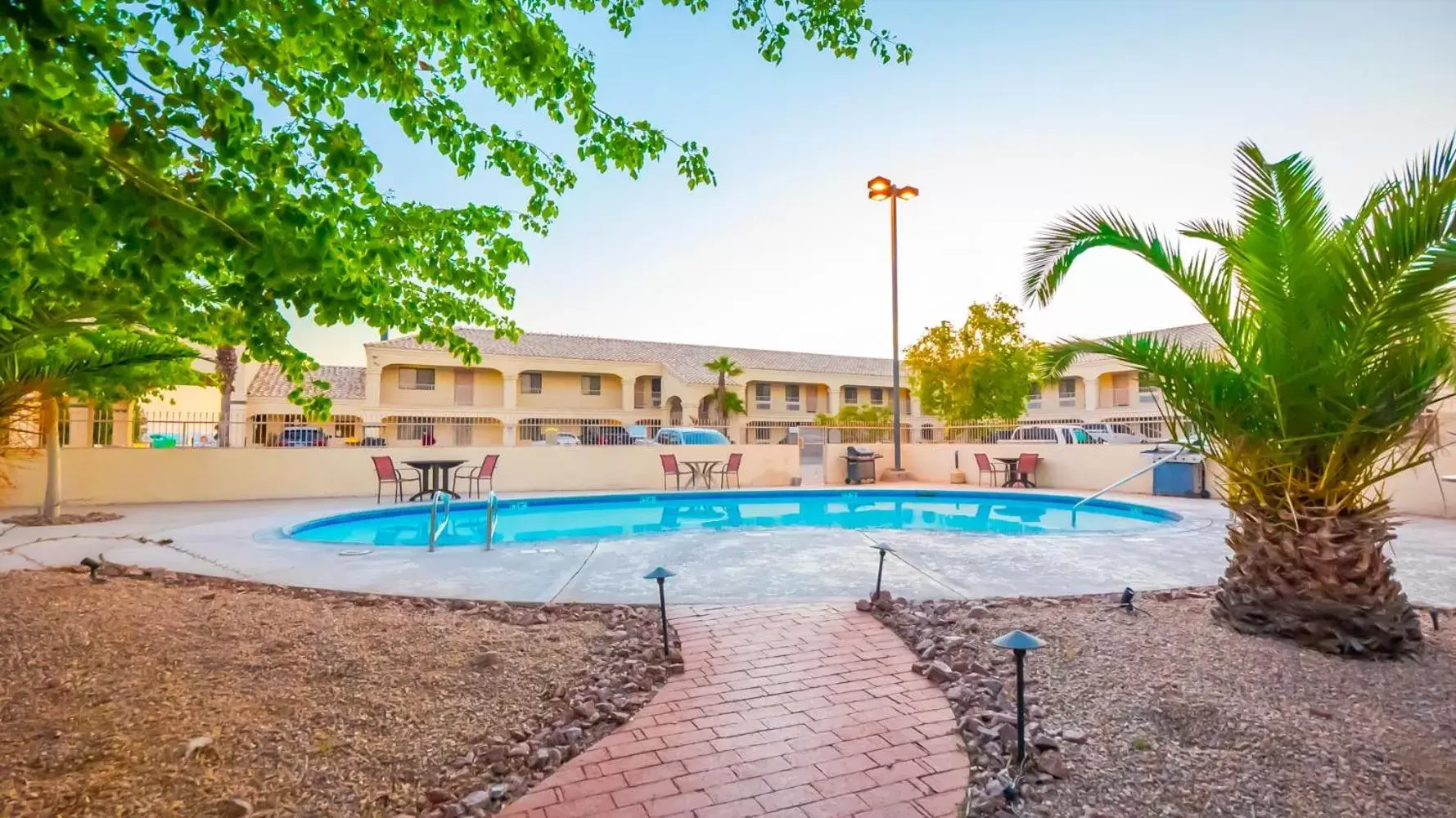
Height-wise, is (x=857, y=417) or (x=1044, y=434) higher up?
(x=857, y=417)

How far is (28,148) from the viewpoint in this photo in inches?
67.3

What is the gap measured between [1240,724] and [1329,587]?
1.59 metres

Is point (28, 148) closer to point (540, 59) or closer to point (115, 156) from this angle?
point (115, 156)

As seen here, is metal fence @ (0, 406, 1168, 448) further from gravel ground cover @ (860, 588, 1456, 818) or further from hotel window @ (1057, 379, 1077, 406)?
hotel window @ (1057, 379, 1077, 406)

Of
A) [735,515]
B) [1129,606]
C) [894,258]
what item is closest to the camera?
[1129,606]

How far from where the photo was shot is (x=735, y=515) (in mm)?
12625

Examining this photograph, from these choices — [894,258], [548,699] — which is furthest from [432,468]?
[894,258]

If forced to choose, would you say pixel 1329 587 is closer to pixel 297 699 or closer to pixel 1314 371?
pixel 1314 371

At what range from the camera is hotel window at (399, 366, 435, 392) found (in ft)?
102

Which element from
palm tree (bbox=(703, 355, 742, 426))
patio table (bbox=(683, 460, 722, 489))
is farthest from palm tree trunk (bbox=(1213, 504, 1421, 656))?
palm tree (bbox=(703, 355, 742, 426))

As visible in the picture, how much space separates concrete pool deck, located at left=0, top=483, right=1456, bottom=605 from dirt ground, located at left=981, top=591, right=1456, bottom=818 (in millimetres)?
1462

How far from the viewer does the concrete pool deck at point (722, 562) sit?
210 inches

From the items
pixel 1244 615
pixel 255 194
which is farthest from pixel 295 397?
pixel 1244 615

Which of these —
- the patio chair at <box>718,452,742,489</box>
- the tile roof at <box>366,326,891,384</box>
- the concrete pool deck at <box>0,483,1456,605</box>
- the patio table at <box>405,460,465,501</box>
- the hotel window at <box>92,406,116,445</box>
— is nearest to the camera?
the concrete pool deck at <box>0,483,1456,605</box>
